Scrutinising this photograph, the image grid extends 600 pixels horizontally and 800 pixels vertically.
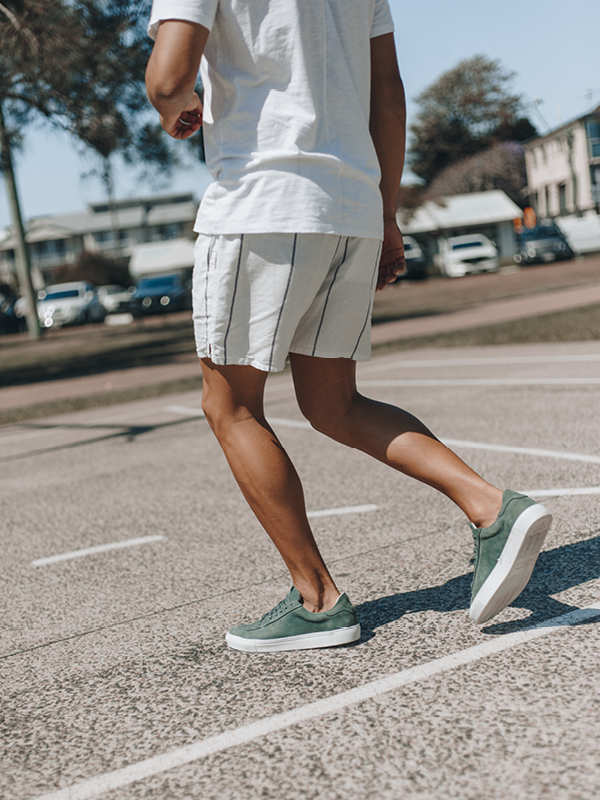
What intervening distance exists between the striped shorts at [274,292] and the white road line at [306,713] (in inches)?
31.5

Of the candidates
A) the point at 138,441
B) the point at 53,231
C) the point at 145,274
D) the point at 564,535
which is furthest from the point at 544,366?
the point at 53,231

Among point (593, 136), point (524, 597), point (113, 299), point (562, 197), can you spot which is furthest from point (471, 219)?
point (524, 597)

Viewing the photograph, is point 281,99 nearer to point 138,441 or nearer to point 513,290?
point 138,441

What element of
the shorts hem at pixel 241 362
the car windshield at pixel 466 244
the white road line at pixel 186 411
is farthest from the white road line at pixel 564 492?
the car windshield at pixel 466 244

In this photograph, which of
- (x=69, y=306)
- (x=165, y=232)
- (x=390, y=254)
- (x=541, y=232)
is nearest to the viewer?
(x=390, y=254)

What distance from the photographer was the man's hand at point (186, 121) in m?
2.20

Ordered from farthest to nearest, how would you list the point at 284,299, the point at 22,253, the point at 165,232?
the point at 165,232, the point at 22,253, the point at 284,299

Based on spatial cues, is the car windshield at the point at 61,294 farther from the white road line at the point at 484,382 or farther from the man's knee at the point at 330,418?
the man's knee at the point at 330,418

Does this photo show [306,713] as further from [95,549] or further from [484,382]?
[484,382]

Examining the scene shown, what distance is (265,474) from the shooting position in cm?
223

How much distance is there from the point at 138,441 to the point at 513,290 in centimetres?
1957

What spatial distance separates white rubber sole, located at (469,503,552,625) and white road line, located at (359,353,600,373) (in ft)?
19.6

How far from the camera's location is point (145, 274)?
5431 cm

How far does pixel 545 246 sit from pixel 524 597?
3734cm
